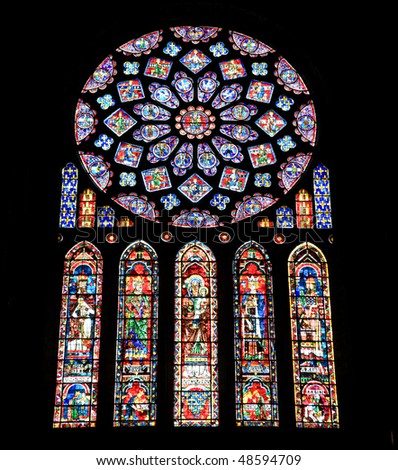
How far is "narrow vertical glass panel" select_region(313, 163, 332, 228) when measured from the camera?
16.6 meters

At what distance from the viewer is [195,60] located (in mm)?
17953

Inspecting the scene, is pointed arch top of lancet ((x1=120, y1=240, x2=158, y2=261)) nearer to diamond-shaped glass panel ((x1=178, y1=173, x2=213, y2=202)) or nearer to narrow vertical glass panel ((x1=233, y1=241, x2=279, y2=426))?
diamond-shaped glass panel ((x1=178, y1=173, x2=213, y2=202))

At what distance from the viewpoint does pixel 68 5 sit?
17391 mm

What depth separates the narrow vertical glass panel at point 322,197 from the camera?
653 inches

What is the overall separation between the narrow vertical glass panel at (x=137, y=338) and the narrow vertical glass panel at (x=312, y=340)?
82.1 inches

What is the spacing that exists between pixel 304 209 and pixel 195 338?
2760mm

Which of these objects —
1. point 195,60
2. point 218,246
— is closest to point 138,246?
point 218,246

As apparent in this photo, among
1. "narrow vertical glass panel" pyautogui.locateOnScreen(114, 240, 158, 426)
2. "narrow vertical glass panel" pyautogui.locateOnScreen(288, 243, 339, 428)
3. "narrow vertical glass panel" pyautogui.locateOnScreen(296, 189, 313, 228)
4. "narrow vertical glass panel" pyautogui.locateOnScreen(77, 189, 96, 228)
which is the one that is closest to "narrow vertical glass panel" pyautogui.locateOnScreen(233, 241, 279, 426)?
"narrow vertical glass panel" pyautogui.locateOnScreen(288, 243, 339, 428)

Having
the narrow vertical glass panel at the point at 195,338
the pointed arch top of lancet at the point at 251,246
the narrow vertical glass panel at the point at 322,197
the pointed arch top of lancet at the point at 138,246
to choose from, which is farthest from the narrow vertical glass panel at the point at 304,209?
the pointed arch top of lancet at the point at 138,246

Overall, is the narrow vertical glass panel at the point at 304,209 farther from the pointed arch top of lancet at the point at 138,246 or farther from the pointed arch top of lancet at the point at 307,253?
the pointed arch top of lancet at the point at 138,246

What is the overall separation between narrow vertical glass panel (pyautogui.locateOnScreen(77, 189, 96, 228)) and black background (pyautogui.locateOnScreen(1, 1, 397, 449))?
404 mm
